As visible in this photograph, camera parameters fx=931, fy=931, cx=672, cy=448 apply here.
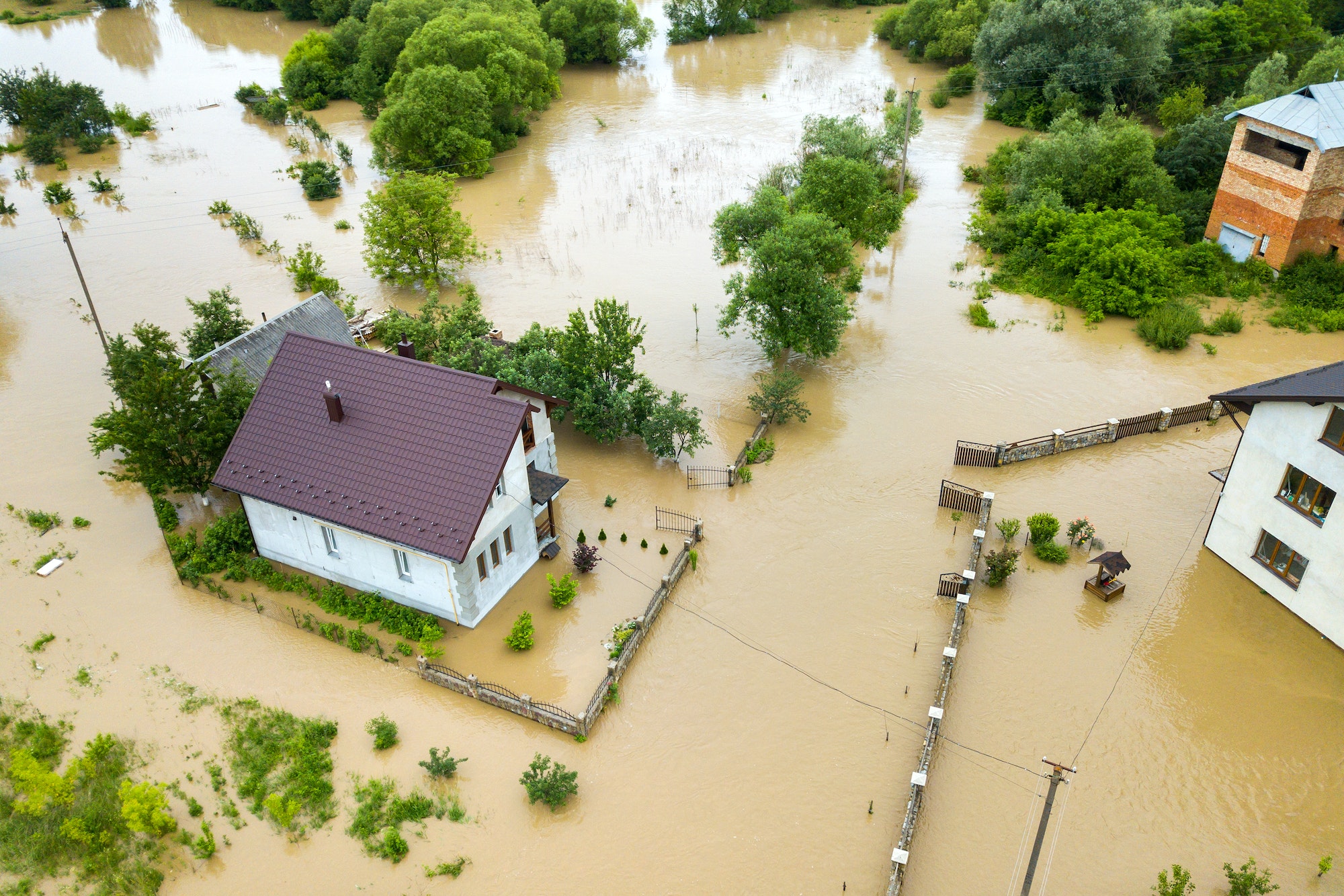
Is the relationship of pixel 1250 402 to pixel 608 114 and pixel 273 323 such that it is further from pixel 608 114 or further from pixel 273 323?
pixel 608 114

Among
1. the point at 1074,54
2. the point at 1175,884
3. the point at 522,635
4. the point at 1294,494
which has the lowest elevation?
the point at 1175,884

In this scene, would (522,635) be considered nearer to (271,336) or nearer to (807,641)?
(807,641)

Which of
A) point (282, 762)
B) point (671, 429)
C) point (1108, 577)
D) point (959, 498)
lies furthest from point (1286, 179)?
point (282, 762)

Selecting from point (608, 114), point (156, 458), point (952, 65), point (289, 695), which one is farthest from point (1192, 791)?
point (952, 65)

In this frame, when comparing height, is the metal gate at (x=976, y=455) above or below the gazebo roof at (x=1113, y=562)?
below

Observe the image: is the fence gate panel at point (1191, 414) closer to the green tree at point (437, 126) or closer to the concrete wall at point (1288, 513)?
the concrete wall at point (1288, 513)

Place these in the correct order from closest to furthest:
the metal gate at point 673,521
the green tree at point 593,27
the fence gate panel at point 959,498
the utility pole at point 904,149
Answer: the metal gate at point 673,521
the fence gate panel at point 959,498
the utility pole at point 904,149
the green tree at point 593,27

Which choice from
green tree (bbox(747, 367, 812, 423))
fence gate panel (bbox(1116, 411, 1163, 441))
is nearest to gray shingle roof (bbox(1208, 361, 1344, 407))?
fence gate panel (bbox(1116, 411, 1163, 441))

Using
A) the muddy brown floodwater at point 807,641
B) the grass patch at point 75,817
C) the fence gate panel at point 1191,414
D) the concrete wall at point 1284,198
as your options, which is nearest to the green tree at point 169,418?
the muddy brown floodwater at point 807,641
